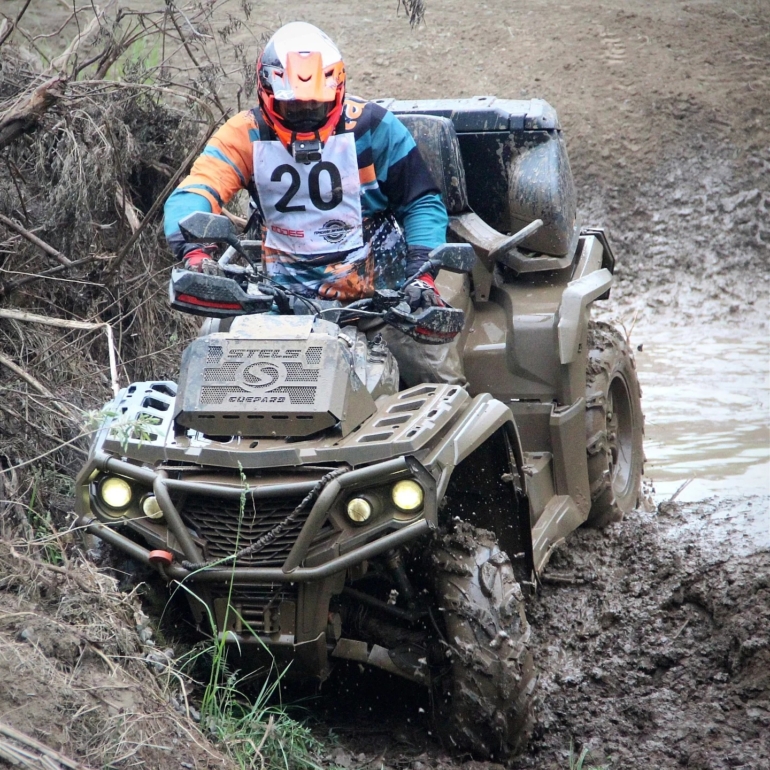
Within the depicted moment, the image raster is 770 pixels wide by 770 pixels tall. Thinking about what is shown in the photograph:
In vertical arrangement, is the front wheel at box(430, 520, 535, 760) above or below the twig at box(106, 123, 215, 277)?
below

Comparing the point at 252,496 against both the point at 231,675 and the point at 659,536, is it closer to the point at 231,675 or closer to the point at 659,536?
the point at 231,675

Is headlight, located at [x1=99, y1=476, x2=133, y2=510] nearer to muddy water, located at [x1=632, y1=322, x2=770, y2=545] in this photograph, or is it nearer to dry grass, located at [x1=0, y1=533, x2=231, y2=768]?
dry grass, located at [x1=0, y1=533, x2=231, y2=768]

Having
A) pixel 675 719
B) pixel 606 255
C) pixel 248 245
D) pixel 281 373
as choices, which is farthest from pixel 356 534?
pixel 606 255

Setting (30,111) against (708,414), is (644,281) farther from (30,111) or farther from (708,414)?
(30,111)

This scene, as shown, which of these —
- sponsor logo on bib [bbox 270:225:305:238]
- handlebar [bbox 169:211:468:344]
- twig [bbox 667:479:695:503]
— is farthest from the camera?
twig [bbox 667:479:695:503]

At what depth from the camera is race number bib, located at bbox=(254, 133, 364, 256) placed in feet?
15.1

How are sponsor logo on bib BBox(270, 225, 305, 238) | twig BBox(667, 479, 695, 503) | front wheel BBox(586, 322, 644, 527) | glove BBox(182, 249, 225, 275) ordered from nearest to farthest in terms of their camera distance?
1. glove BBox(182, 249, 225, 275)
2. sponsor logo on bib BBox(270, 225, 305, 238)
3. front wheel BBox(586, 322, 644, 527)
4. twig BBox(667, 479, 695, 503)

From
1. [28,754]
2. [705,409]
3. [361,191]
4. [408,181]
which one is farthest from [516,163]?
[705,409]

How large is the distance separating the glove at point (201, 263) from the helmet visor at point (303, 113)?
589 mm

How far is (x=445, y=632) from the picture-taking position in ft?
12.8

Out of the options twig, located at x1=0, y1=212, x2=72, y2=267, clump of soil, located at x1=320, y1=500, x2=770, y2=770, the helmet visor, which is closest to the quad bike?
clump of soil, located at x1=320, y1=500, x2=770, y2=770

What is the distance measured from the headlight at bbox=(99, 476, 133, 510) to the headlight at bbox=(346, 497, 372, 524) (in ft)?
2.35

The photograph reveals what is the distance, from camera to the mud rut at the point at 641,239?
4.41 meters

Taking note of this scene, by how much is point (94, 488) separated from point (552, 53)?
11541 mm
